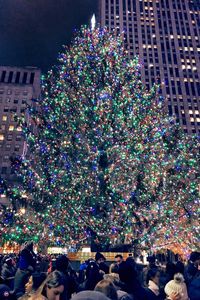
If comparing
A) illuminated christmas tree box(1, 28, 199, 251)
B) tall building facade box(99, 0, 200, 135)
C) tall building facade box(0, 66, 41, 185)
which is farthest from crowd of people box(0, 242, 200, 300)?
tall building facade box(99, 0, 200, 135)

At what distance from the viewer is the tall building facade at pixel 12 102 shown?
70062 millimetres

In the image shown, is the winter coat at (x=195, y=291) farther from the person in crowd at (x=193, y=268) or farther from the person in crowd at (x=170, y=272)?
the person in crowd at (x=193, y=268)

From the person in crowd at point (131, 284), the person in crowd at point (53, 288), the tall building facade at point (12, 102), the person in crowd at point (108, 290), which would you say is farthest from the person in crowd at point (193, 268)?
the tall building facade at point (12, 102)

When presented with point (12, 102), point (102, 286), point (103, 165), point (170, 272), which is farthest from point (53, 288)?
point (12, 102)

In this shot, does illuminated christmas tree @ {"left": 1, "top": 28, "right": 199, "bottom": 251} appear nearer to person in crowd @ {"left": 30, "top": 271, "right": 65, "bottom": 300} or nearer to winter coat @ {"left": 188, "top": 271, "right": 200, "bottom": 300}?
winter coat @ {"left": 188, "top": 271, "right": 200, "bottom": 300}

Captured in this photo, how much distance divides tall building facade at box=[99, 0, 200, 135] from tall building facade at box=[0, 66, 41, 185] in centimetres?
3047

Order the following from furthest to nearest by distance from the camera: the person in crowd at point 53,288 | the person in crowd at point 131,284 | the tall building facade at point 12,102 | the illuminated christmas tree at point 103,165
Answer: the tall building facade at point 12,102
the illuminated christmas tree at point 103,165
the person in crowd at point 131,284
the person in crowd at point 53,288

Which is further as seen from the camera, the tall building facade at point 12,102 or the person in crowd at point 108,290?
the tall building facade at point 12,102

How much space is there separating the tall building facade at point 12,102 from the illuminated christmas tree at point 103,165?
155 feet

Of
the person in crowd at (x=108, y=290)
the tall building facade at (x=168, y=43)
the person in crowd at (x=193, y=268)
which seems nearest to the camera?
the person in crowd at (x=108, y=290)

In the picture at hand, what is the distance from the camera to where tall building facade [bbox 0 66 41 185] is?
70062mm

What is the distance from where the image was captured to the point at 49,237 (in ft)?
55.2

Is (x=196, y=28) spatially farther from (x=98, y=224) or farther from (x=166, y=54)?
(x=98, y=224)

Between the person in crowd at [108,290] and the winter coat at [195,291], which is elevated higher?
the person in crowd at [108,290]
